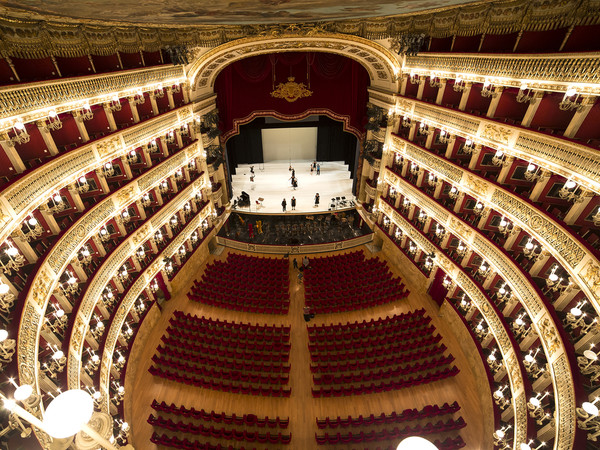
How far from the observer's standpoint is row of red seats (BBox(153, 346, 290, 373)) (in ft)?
42.5

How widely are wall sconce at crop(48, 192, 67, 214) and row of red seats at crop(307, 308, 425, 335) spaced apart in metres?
11.0

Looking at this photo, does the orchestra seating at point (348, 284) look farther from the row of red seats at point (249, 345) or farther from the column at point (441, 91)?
the column at point (441, 91)

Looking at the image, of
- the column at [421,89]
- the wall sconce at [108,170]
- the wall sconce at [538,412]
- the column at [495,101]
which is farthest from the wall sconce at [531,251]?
the wall sconce at [108,170]

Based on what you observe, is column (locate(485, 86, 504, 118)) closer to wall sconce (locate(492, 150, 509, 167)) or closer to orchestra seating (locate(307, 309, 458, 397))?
wall sconce (locate(492, 150, 509, 167))

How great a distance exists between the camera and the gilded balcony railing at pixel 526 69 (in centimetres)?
747

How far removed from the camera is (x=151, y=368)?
12.8m

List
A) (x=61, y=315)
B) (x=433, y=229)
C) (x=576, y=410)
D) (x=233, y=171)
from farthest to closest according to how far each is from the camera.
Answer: (x=233, y=171) < (x=433, y=229) < (x=61, y=315) < (x=576, y=410)

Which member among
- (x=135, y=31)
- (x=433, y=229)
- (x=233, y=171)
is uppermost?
(x=233, y=171)

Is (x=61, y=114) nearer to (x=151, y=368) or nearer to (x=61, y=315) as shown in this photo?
(x=61, y=315)

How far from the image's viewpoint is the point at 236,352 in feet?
45.0

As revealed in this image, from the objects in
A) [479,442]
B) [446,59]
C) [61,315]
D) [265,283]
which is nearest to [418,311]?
[479,442]

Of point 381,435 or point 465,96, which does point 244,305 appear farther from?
point 465,96

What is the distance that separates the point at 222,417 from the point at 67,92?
11.9 m

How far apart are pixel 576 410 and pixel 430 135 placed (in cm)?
1147
